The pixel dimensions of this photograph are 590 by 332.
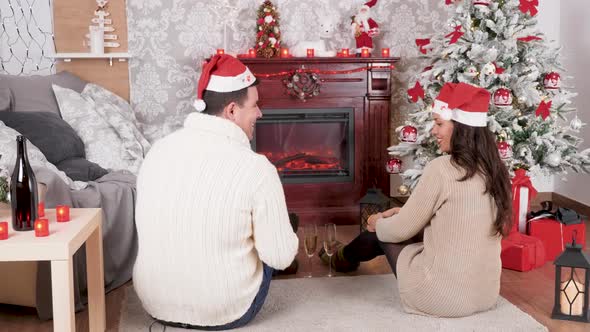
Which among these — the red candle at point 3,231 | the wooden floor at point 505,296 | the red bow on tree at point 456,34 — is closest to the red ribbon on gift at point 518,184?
the wooden floor at point 505,296

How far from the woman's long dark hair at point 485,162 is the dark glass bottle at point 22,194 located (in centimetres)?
151

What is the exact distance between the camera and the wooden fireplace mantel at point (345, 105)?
15.6 ft

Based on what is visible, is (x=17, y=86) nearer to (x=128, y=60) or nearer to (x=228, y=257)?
(x=128, y=60)

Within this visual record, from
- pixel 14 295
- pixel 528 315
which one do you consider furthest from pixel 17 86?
pixel 528 315

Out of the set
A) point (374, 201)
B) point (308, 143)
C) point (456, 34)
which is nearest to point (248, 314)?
point (374, 201)

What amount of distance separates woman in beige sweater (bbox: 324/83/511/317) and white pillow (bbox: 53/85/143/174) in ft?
6.21

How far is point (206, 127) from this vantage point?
2.45m

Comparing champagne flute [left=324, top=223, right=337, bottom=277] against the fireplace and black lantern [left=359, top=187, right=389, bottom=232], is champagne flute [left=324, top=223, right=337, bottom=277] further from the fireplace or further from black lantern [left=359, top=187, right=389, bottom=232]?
the fireplace

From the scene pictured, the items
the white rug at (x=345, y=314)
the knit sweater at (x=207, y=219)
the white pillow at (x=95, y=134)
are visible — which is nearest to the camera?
the knit sweater at (x=207, y=219)

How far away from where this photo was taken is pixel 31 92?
4297mm

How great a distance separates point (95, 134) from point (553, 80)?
8.92 feet

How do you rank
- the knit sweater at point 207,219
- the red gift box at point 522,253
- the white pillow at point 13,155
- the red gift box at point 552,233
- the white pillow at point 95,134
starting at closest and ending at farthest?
1. the knit sweater at point 207,219
2. the white pillow at point 13,155
3. the red gift box at point 522,253
4. the red gift box at point 552,233
5. the white pillow at point 95,134

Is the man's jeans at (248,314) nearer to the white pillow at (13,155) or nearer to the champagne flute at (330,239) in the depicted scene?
the champagne flute at (330,239)

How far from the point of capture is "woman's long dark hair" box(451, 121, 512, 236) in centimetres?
262
